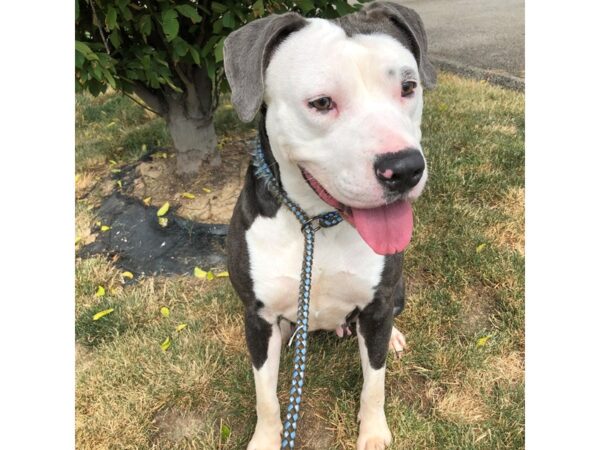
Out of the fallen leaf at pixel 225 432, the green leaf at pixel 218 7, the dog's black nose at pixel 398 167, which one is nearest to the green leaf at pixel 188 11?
the green leaf at pixel 218 7

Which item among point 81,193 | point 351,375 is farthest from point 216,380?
point 81,193

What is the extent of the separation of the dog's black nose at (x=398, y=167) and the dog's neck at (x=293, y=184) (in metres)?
0.40

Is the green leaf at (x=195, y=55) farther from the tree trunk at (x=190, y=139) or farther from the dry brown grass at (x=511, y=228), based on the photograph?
the dry brown grass at (x=511, y=228)

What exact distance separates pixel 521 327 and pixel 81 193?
3320 millimetres

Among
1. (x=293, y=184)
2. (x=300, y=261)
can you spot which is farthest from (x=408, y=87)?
(x=300, y=261)

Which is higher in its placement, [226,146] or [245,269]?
[245,269]

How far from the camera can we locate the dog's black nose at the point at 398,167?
157 cm

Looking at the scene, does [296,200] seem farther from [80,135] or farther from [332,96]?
[80,135]

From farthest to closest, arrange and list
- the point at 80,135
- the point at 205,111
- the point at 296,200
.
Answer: the point at 80,135
the point at 205,111
the point at 296,200

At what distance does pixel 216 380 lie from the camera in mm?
2611

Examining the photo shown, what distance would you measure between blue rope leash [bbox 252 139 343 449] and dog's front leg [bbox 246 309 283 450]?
268 millimetres

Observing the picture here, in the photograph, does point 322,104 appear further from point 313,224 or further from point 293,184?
point 313,224

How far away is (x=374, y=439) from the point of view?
2242mm

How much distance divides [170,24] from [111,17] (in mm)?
323
